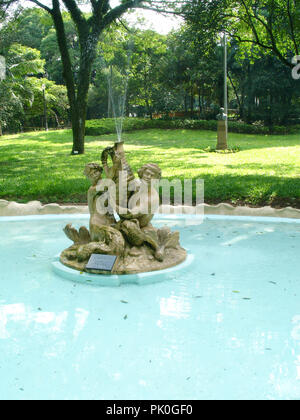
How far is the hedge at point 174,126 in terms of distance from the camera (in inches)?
1025

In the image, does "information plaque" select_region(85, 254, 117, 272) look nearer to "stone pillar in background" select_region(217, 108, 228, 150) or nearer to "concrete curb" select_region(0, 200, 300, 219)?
"concrete curb" select_region(0, 200, 300, 219)

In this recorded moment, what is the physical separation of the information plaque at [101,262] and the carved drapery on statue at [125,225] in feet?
0.19

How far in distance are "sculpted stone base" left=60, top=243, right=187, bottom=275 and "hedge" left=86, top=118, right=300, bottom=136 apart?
838 inches

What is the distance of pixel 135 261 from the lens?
4777 mm

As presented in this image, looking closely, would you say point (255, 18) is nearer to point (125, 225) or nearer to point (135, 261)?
point (125, 225)

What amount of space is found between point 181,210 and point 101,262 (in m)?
3.25

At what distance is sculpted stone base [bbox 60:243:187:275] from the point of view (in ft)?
15.3

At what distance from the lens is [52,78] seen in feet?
128

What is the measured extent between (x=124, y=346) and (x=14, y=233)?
13.1 feet

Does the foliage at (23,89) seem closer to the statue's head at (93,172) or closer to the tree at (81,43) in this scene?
the tree at (81,43)

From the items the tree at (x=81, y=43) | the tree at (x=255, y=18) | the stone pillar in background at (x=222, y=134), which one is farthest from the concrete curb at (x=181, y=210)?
the stone pillar in background at (x=222, y=134)

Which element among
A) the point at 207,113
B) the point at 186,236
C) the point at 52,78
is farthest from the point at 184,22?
the point at 52,78

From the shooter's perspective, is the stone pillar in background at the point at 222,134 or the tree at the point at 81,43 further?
the stone pillar in background at the point at 222,134
